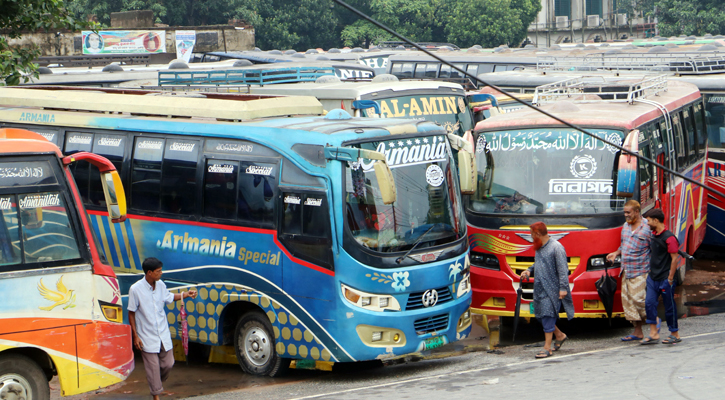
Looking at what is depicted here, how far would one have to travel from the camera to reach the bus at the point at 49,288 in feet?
22.4

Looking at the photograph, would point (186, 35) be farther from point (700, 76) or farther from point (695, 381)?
point (695, 381)

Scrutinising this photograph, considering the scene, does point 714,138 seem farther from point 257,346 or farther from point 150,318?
point 150,318

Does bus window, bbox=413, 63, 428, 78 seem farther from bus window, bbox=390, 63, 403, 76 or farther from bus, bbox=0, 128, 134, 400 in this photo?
bus, bbox=0, 128, 134, 400

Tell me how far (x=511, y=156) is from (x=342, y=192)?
294 centimetres

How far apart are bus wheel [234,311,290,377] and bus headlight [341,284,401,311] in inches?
43.1

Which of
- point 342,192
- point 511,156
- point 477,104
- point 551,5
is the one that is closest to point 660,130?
point 511,156

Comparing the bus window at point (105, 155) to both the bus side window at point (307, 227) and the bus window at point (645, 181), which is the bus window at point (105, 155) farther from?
the bus window at point (645, 181)

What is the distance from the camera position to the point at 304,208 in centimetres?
840

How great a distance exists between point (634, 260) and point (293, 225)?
381cm

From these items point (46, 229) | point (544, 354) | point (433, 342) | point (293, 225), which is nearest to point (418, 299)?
point (433, 342)

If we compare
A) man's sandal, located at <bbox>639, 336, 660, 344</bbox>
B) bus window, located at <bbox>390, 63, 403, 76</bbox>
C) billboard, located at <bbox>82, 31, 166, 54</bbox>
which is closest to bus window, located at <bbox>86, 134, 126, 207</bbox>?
man's sandal, located at <bbox>639, 336, 660, 344</bbox>

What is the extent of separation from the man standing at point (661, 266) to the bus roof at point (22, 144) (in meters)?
5.97

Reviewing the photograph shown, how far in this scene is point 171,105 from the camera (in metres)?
9.83

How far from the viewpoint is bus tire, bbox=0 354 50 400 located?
6746mm
